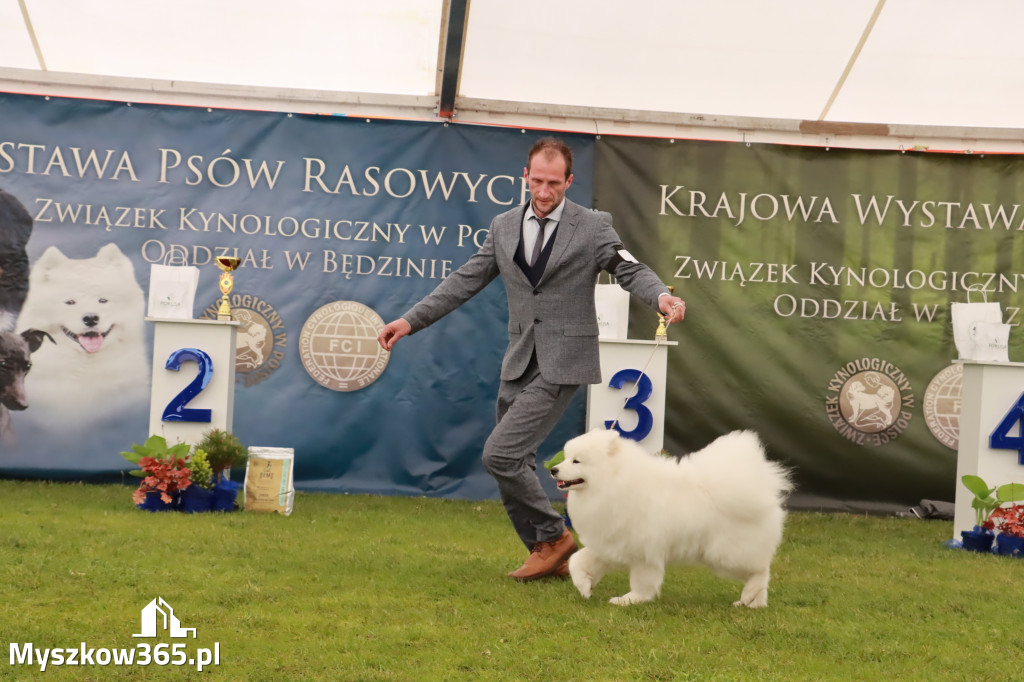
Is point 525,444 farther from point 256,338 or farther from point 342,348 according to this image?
point 256,338

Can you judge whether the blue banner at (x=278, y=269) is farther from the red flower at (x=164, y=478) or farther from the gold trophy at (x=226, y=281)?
the red flower at (x=164, y=478)

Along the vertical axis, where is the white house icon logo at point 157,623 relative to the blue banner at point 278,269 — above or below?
below

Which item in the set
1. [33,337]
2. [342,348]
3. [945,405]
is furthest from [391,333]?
[945,405]

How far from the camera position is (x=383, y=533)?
5.02m

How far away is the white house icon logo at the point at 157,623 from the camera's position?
109 inches

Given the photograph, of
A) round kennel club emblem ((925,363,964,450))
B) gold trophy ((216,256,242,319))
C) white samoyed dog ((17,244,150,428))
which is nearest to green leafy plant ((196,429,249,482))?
gold trophy ((216,256,242,319))

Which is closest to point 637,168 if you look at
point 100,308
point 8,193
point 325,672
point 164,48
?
point 164,48

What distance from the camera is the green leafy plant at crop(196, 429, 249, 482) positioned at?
18.0ft

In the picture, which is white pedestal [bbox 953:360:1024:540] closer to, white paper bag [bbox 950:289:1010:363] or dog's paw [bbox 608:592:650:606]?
white paper bag [bbox 950:289:1010:363]

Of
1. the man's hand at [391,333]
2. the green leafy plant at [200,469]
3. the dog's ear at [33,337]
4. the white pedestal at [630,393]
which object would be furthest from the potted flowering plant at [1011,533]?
the dog's ear at [33,337]

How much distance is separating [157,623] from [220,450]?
2691 millimetres

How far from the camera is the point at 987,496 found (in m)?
5.16

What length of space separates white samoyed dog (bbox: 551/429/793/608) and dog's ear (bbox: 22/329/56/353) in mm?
4482

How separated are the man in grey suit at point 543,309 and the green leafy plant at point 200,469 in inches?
85.6
